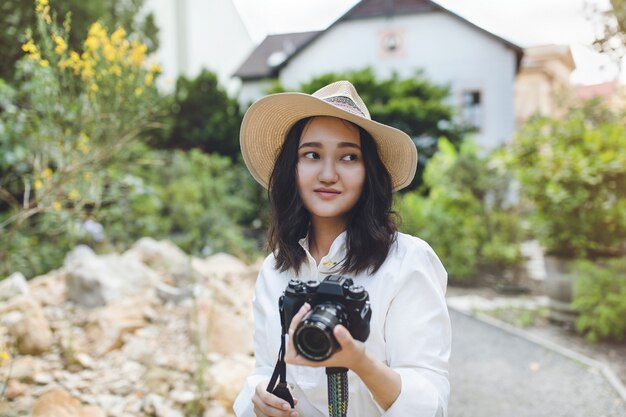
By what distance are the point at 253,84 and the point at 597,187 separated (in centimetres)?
1169

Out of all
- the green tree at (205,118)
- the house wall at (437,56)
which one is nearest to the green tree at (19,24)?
the green tree at (205,118)

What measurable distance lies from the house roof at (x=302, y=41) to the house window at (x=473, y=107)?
1268 mm

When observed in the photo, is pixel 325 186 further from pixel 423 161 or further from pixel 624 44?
pixel 423 161

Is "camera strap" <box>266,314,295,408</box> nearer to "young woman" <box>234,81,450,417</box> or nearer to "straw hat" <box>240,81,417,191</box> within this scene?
"young woman" <box>234,81,450,417</box>

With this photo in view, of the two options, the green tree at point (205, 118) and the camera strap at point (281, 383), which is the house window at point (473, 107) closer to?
the green tree at point (205, 118)

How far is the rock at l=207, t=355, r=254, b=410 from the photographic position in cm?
250

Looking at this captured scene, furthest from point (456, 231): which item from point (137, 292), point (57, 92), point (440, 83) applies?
point (440, 83)

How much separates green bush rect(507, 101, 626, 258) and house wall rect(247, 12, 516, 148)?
26.5 ft

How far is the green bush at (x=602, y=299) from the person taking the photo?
150 inches

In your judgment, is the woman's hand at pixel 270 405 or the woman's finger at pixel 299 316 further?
the woman's hand at pixel 270 405

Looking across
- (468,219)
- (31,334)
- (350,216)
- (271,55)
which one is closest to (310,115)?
(350,216)

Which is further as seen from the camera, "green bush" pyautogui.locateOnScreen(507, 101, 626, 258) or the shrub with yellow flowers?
"green bush" pyautogui.locateOnScreen(507, 101, 626, 258)

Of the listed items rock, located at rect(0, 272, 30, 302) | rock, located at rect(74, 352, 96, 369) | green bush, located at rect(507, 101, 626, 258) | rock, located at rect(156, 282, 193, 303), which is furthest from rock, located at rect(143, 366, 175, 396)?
green bush, located at rect(507, 101, 626, 258)

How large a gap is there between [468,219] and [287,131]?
18.0 feet
